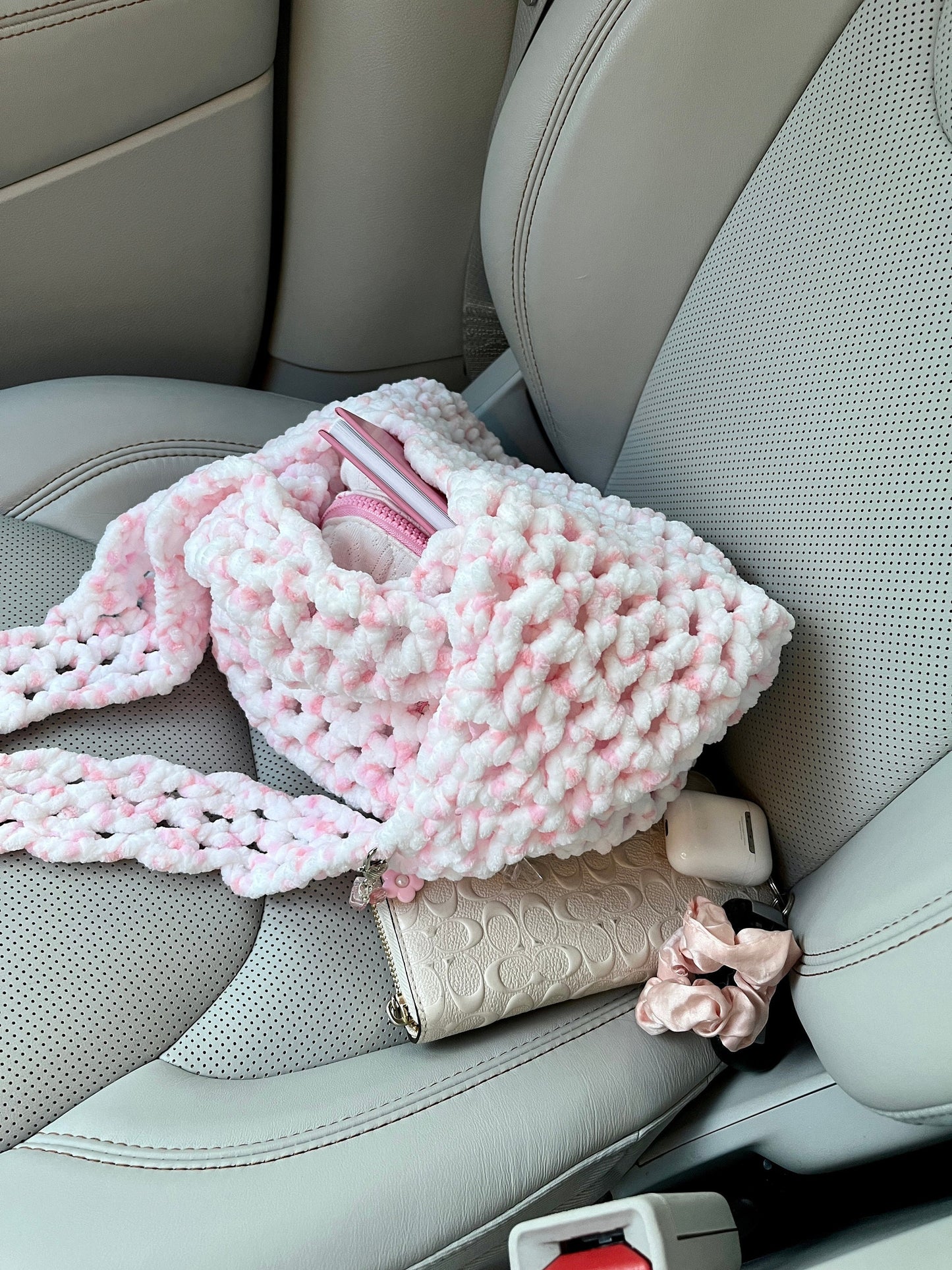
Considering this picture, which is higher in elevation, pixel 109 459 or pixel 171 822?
pixel 109 459

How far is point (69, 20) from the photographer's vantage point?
0.76 meters

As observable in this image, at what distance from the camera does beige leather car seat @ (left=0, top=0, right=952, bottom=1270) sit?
21.7 inches

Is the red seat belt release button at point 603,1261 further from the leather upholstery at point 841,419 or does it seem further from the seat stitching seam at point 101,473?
the seat stitching seam at point 101,473

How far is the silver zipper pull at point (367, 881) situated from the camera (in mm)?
629

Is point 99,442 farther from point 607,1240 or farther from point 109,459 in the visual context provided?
point 607,1240

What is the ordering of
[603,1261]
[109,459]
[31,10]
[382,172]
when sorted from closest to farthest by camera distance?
1. [603,1261]
2. [31,10]
3. [109,459]
4. [382,172]

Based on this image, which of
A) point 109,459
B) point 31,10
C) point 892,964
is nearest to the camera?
point 892,964

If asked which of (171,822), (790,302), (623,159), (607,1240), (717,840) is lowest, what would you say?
(607,1240)

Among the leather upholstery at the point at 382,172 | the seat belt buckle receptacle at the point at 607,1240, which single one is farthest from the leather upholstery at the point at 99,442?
the seat belt buckle receptacle at the point at 607,1240

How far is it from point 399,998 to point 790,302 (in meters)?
0.56

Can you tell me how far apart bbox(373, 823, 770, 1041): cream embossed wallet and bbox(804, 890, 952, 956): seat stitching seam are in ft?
0.36

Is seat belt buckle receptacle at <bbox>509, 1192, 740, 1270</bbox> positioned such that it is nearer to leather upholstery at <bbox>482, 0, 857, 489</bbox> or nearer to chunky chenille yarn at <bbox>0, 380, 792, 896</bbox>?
chunky chenille yarn at <bbox>0, 380, 792, 896</bbox>

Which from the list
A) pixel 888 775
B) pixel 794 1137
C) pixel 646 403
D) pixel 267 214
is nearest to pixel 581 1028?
pixel 794 1137

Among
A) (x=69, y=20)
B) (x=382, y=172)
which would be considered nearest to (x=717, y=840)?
(x=382, y=172)
